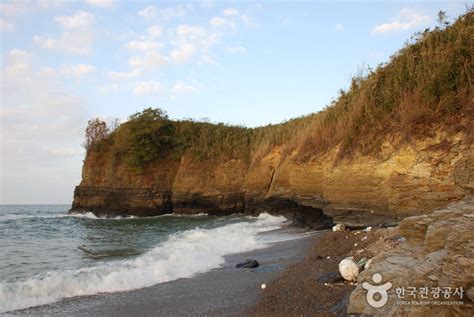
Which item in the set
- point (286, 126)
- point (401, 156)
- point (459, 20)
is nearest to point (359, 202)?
point (401, 156)

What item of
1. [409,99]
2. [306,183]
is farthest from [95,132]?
[409,99]

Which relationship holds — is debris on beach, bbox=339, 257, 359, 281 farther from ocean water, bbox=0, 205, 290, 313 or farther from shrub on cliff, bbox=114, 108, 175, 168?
Answer: shrub on cliff, bbox=114, 108, 175, 168

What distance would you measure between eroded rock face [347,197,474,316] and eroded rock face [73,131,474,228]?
2025mm

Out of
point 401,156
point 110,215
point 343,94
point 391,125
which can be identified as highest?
Answer: point 343,94

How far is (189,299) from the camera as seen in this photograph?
19.1ft

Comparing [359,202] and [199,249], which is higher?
[359,202]

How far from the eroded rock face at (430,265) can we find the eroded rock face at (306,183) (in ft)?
6.64

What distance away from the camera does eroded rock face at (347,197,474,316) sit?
121 inches

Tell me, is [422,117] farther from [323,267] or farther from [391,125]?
[323,267]

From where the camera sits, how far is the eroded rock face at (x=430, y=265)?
3064 millimetres

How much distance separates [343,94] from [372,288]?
13.6 m

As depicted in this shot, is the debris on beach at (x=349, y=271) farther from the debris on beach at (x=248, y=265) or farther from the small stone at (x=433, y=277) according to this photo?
the debris on beach at (x=248, y=265)

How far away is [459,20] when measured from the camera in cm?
1074

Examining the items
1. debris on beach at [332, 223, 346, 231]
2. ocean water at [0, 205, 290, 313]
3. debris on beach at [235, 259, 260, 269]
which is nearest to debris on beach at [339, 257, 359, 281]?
debris on beach at [235, 259, 260, 269]
